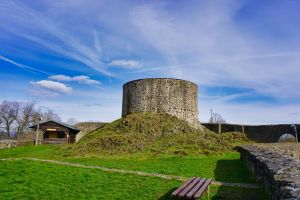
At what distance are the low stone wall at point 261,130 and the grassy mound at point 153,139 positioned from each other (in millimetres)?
10818

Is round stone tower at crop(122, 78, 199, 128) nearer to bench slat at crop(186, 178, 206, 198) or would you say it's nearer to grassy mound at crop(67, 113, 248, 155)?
grassy mound at crop(67, 113, 248, 155)

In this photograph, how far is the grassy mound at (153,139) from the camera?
2353 cm

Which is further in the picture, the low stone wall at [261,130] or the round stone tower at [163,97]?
the low stone wall at [261,130]

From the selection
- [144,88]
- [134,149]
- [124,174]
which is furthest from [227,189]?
[144,88]

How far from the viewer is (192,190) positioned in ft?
26.8

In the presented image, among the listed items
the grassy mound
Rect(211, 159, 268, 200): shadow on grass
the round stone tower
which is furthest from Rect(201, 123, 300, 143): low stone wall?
Rect(211, 159, 268, 200): shadow on grass

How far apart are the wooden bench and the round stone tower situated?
22164 mm

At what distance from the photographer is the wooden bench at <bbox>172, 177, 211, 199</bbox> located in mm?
7577

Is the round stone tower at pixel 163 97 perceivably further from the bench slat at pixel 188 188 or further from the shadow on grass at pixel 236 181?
the bench slat at pixel 188 188

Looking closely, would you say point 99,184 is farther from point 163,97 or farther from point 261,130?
point 261,130

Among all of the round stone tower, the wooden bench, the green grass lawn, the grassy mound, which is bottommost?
the green grass lawn

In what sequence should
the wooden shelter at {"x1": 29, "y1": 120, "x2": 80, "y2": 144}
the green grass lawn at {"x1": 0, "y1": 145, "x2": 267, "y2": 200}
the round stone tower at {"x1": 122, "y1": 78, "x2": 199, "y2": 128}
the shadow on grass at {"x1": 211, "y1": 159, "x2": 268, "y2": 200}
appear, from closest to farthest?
the shadow on grass at {"x1": 211, "y1": 159, "x2": 268, "y2": 200}
the green grass lawn at {"x1": 0, "y1": 145, "x2": 267, "y2": 200}
the round stone tower at {"x1": 122, "y1": 78, "x2": 199, "y2": 128}
the wooden shelter at {"x1": 29, "y1": 120, "x2": 80, "y2": 144}

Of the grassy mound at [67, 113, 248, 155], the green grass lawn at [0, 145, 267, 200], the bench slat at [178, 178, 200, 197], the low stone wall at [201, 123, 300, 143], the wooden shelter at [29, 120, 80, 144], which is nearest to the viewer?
the bench slat at [178, 178, 200, 197]

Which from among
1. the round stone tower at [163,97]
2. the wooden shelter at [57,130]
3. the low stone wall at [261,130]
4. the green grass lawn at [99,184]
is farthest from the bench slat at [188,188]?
the low stone wall at [261,130]
